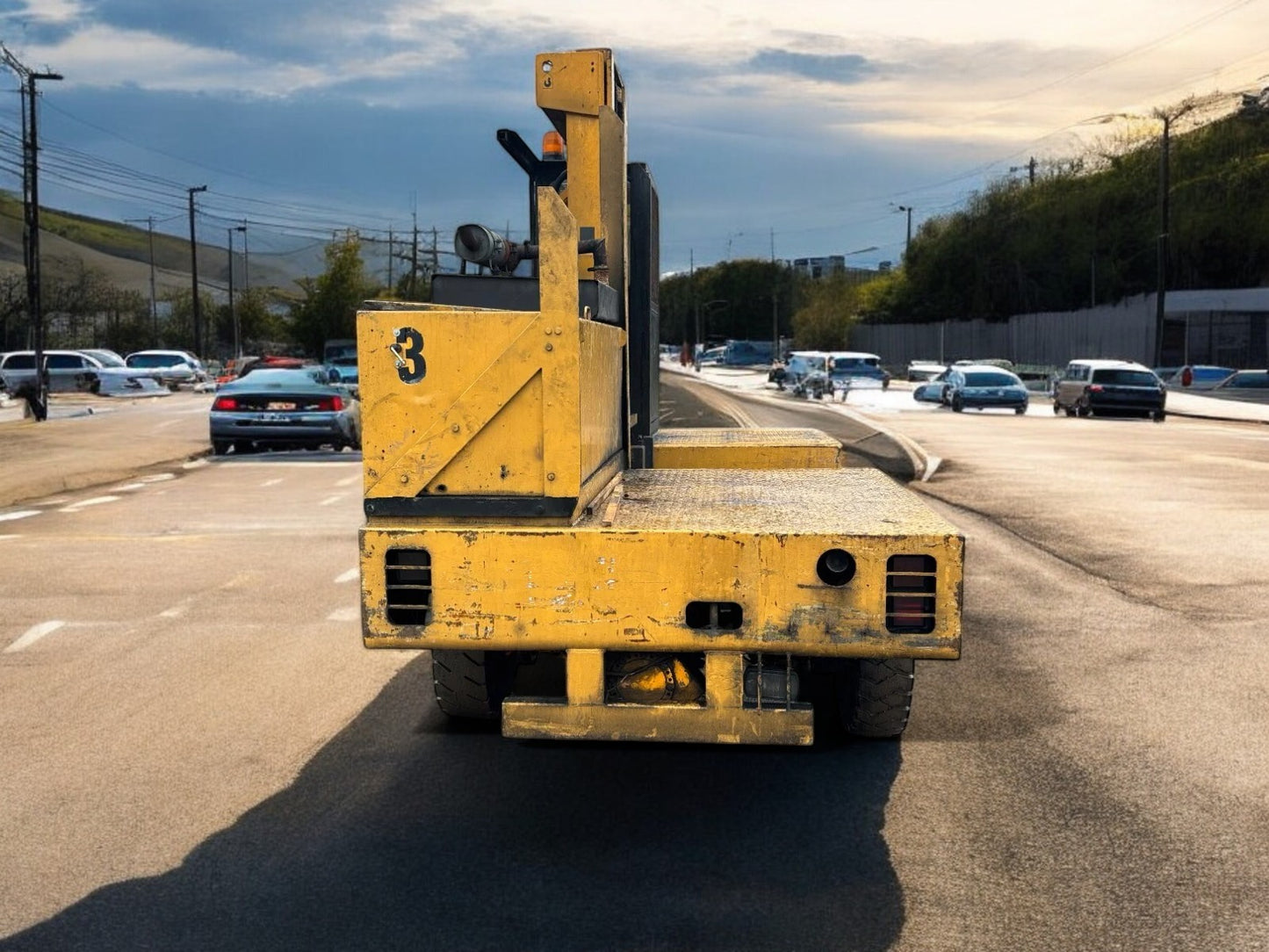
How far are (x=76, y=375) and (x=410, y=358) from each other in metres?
50.7

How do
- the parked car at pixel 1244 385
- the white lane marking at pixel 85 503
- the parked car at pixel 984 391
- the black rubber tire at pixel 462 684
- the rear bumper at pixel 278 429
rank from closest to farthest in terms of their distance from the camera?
1. the black rubber tire at pixel 462 684
2. the white lane marking at pixel 85 503
3. the rear bumper at pixel 278 429
4. the parked car at pixel 984 391
5. the parked car at pixel 1244 385

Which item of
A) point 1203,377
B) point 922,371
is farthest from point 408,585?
point 922,371

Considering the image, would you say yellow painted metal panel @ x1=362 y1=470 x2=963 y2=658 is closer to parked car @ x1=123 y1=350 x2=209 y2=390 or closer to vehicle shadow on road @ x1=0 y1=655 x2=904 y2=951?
vehicle shadow on road @ x1=0 y1=655 x2=904 y2=951

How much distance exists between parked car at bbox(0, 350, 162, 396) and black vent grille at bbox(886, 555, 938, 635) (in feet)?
166

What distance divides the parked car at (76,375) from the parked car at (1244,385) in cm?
3820

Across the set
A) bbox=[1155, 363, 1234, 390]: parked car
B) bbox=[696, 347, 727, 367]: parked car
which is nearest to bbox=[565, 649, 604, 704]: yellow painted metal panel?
bbox=[1155, 363, 1234, 390]: parked car

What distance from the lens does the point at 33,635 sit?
334 inches

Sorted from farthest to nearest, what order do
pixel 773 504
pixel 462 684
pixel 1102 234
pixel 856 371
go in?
pixel 1102 234
pixel 856 371
pixel 462 684
pixel 773 504

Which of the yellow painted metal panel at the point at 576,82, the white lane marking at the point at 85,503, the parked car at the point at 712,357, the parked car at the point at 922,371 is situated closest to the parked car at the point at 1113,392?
the parked car at the point at 922,371

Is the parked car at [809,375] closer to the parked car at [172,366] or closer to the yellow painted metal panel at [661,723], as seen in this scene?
the parked car at [172,366]

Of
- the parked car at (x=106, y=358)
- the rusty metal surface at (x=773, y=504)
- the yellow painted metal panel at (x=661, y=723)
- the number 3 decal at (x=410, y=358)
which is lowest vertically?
the yellow painted metal panel at (x=661, y=723)

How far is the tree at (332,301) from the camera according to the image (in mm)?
88562

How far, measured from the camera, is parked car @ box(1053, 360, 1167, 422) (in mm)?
36562

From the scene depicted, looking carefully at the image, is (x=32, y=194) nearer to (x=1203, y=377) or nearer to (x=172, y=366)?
(x=172, y=366)
